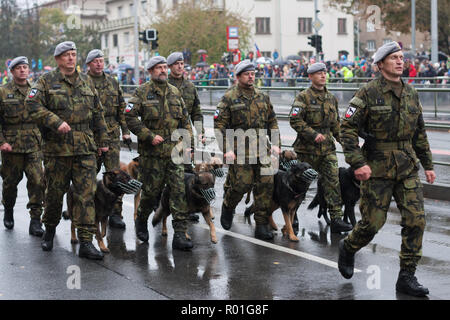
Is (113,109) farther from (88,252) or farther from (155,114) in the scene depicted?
(88,252)

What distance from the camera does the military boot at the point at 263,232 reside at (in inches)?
343

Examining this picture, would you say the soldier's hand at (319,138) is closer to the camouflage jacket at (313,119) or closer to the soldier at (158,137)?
the camouflage jacket at (313,119)

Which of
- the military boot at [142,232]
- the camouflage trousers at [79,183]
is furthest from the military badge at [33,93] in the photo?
the military boot at [142,232]

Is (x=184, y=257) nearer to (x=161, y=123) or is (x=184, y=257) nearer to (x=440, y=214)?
(x=161, y=123)

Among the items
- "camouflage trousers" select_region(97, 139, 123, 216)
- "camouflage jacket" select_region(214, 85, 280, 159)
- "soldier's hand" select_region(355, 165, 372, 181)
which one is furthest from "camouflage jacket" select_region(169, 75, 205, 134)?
"soldier's hand" select_region(355, 165, 372, 181)

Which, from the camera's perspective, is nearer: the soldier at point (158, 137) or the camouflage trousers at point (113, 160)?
the soldier at point (158, 137)

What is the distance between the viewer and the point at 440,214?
10250 mm

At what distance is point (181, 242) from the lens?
8188mm

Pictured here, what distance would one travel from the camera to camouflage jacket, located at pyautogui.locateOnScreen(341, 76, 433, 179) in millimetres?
6289

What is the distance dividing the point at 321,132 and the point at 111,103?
293 cm

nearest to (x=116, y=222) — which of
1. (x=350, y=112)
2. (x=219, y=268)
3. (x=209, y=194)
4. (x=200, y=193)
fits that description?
(x=200, y=193)

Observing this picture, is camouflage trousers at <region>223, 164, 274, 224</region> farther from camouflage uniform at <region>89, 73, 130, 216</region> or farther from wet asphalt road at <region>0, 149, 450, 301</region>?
camouflage uniform at <region>89, 73, 130, 216</region>

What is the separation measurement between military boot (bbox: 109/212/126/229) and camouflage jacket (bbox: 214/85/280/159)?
185 centimetres

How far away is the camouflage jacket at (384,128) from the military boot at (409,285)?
32.9 inches
